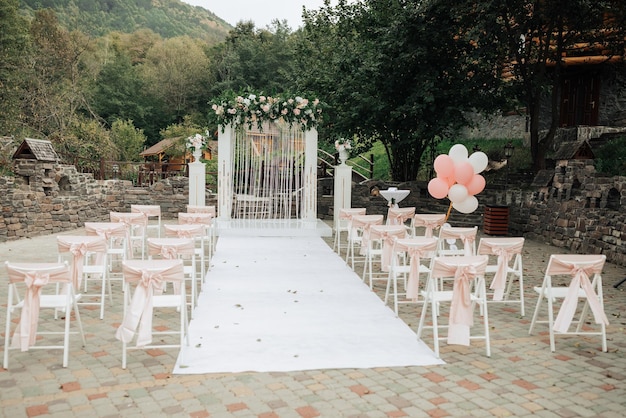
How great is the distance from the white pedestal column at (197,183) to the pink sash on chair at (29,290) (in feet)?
27.9

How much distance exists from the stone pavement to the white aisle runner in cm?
24

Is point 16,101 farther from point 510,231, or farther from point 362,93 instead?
point 510,231

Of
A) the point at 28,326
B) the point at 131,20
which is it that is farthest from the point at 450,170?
the point at 131,20

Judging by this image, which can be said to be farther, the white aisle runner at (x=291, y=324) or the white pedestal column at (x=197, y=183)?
the white pedestal column at (x=197, y=183)

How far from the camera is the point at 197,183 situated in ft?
44.0

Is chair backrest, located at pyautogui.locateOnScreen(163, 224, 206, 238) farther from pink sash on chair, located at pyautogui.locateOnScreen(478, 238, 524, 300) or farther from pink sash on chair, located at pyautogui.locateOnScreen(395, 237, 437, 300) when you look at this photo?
pink sash on chair, located at pyautogui.locateOnScreen(478, 238, 524, 300)

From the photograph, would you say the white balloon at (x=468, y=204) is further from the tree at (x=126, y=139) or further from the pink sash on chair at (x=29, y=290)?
the tree at (x=126, y=139)

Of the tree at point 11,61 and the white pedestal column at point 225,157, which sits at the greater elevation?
the tree at point 11,61

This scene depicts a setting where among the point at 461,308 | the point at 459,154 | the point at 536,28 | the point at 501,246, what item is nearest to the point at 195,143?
the point at 459,154

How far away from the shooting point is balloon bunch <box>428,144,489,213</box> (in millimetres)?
8797

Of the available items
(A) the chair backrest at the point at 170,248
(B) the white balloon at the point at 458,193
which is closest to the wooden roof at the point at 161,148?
(B) the white balloon at the point at 458,193

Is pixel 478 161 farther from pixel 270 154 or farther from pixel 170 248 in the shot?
A: pixel 270 154

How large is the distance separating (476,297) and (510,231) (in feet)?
30.3

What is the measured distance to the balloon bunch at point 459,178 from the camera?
8.80 m
